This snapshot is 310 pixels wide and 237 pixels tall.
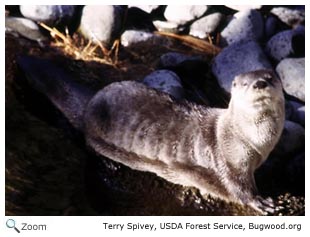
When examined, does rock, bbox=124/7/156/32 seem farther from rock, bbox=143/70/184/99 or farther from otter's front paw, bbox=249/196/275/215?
otter's front paw, bbox=249/196/275/215

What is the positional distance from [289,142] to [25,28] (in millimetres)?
1036

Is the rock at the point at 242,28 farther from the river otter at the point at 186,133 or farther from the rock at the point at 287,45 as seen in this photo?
the river otter at the point at 186,133

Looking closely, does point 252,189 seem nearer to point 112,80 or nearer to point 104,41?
point 112,80

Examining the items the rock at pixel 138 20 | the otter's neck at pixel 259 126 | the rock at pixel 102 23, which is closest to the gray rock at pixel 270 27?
the rock at pixel 138 20

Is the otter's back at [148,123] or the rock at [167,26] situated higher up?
the rock at [167,26]

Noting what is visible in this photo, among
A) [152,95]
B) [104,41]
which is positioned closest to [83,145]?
[152,95]

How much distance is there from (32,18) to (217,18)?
70cm

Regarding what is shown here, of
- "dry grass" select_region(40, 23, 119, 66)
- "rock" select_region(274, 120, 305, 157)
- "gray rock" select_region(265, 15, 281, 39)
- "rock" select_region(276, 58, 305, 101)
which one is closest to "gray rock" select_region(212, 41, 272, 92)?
"rock" select_region(276, 58, 305, 101)

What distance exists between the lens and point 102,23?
2.43m

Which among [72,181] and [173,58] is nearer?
[72,181]

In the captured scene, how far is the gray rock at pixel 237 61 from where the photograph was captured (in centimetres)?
237

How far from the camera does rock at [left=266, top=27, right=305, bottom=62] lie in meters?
2.46
